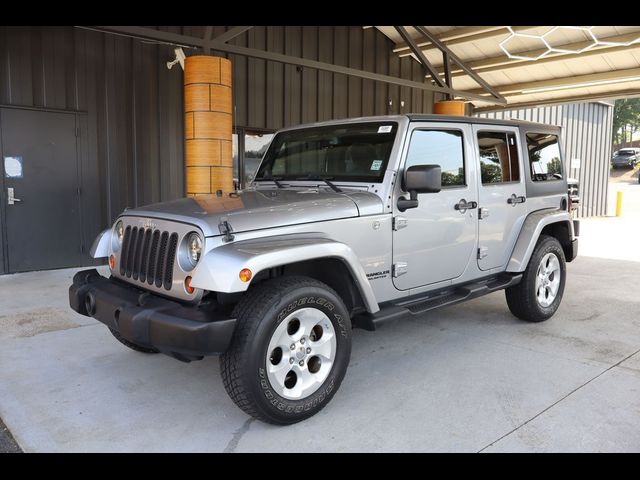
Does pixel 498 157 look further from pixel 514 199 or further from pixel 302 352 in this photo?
pixel 302 352

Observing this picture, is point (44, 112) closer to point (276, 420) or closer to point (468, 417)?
point (276, 420)

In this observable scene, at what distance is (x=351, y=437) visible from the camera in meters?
2.84

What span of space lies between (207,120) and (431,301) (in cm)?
422

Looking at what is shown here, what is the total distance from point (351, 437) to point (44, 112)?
20.9 ft

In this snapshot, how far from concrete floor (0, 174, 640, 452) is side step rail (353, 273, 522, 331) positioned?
0.44 metres

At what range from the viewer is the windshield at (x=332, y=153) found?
148 inches

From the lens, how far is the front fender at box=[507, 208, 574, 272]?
15.1 ft

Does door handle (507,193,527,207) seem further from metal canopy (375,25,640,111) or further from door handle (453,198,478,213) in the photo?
metal canopy (375,25,640,111)

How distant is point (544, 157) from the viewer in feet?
16.6

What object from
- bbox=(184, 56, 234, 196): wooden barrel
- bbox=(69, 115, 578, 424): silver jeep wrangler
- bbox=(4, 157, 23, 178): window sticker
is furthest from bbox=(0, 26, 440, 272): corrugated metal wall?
bbox=(69, 115, 578, 424): silver jeep wrangler

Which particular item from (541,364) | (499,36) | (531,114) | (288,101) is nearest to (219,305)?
(541,364)

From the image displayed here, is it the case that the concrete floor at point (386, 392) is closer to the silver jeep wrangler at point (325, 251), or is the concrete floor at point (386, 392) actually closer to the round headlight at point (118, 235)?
the silver jeep wrangler at point (325, 251)

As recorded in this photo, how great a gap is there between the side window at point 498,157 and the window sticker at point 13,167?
19.3ft

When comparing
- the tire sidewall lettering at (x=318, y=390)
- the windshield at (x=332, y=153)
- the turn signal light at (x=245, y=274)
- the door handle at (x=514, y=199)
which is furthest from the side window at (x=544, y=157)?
the turn signal light at (x=245, y=274)
